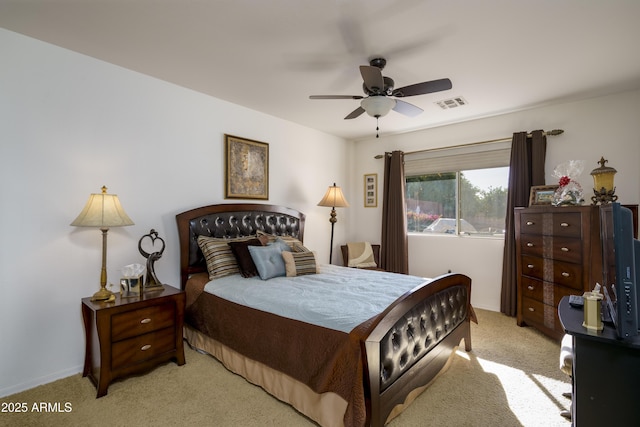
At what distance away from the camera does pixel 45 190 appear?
2396 millimetres

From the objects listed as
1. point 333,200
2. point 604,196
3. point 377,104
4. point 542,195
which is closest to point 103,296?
point 377,104

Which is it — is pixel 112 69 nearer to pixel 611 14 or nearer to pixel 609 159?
pixel 611 14

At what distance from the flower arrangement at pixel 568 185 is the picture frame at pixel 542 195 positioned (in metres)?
0.13

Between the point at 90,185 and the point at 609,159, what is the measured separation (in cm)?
522

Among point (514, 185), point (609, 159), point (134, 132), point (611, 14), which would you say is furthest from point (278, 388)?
point (609, 159)

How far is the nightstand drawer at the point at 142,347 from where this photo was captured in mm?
2277

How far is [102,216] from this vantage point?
233 centimetres

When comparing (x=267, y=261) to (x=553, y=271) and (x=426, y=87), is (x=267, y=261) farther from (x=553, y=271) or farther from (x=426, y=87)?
(x=553, y=271)

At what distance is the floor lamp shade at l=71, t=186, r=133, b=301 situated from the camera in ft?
7.55

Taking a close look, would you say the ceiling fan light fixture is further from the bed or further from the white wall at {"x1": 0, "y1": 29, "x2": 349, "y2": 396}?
the white wall at {"x1": 0, "y1": 29, "x2": 349, "y2": 396}

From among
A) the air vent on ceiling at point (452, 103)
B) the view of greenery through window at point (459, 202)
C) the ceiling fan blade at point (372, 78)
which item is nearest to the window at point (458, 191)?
the view of greenery through window at point (459, 202)

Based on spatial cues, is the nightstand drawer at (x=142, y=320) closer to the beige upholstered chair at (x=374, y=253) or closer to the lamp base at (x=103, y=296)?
the lamp base at (x=103, y=296)

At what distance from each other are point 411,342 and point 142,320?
6.56ft

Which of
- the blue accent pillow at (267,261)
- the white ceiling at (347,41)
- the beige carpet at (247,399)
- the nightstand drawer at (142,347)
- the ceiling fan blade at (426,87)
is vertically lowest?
the beige carpet at (247,399)
